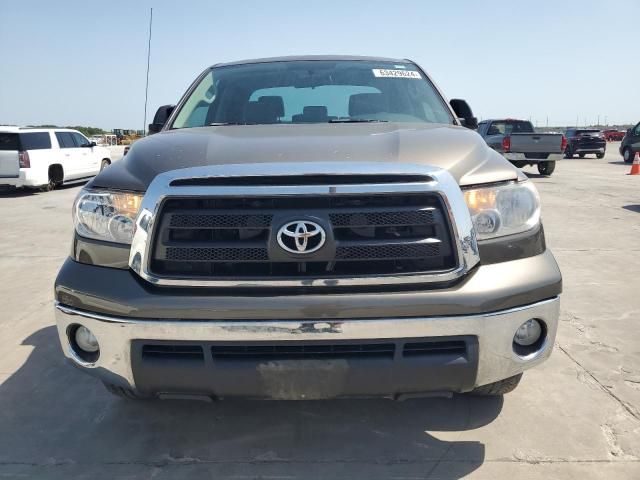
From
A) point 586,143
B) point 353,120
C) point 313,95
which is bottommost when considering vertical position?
point 353,120

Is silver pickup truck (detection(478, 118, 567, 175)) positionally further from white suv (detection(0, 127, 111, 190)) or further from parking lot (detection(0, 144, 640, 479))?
parking lot (detection(0, 144, 640, 479))

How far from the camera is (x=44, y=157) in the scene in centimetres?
1422

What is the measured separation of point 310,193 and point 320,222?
115mm

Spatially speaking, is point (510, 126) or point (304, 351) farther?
point (510, 126)

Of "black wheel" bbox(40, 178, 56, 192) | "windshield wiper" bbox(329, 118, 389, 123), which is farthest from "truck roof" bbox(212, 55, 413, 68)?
"black wheel" bbox(40, 178, 56, 192)

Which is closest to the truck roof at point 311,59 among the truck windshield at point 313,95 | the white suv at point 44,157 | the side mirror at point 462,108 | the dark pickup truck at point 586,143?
the truck windshield at point 313,95

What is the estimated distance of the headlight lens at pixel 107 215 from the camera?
7.33 ft

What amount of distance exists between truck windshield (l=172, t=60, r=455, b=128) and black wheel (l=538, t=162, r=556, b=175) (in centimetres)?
1450

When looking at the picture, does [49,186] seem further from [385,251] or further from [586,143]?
[586,143]

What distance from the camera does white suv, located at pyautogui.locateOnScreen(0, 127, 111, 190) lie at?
13.5 m

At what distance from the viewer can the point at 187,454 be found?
8.25ft

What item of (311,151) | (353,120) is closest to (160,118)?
(353,120)

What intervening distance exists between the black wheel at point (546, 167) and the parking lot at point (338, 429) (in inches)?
557

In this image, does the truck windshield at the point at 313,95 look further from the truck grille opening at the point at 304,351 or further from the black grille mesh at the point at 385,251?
the truck grille opening at the point at 304,351
